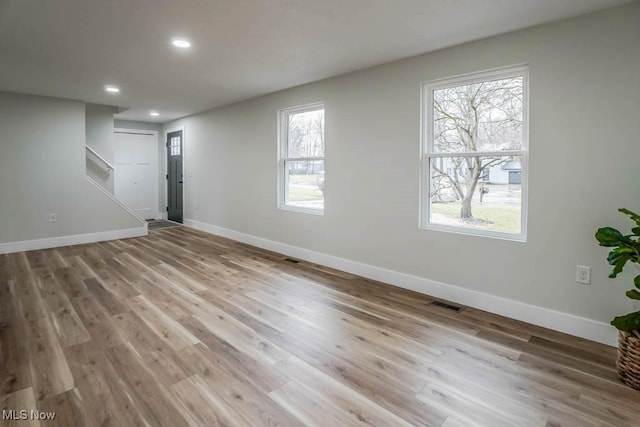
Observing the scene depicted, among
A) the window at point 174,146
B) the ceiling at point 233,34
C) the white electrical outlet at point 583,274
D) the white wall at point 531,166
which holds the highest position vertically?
the ceiling at point 233,34

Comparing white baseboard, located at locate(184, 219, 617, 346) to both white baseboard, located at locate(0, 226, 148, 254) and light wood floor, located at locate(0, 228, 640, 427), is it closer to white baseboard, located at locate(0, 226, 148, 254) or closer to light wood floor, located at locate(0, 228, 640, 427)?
light wood floor, located at locate(0, 228, 640, 427)

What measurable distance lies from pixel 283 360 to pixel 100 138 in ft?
20.0

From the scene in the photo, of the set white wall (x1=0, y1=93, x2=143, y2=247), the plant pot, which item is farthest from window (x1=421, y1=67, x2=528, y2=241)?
white wall (x1=0, y1=93, x2=143, y2=247)

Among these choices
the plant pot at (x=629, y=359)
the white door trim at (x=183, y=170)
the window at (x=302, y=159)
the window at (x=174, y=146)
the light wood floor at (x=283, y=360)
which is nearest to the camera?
the light wood floor at (x=283, y=360)

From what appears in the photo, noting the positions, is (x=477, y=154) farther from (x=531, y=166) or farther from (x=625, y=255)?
(x=625, y=255)

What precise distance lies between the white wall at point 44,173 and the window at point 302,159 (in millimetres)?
3348

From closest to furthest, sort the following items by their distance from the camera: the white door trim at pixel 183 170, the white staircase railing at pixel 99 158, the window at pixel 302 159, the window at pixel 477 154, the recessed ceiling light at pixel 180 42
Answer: the window at pixel 477 154
the recessed ceiling light at pixel 180 42
the window at pixel 302 159
the white staircase railing at pixel 99 158
the white door trim at pixel 183 170

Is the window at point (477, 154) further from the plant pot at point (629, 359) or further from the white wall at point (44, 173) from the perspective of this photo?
the white wall at point (44, 173)

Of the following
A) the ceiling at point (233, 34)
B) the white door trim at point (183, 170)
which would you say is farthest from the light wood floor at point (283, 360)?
the white door trim at point (183, 170)

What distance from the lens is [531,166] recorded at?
2.83 m

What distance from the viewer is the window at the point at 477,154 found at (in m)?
2.96

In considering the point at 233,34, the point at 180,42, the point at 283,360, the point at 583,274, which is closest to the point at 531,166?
the point at 583,274

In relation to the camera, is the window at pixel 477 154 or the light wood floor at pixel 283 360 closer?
the light wood floor at pixel 283 360

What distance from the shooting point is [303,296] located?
3443mm
